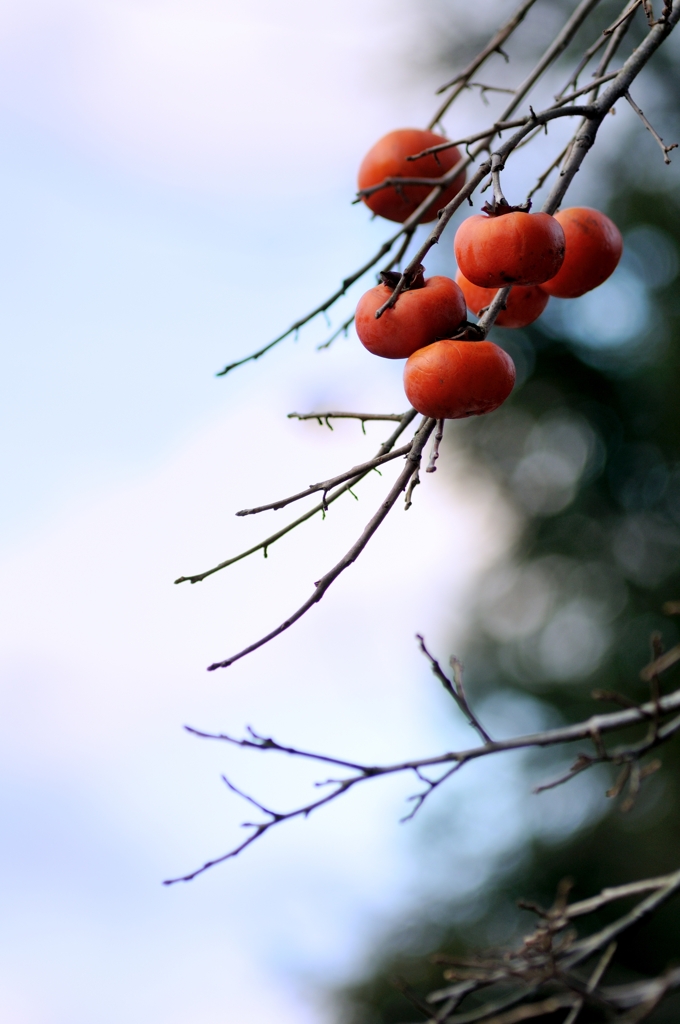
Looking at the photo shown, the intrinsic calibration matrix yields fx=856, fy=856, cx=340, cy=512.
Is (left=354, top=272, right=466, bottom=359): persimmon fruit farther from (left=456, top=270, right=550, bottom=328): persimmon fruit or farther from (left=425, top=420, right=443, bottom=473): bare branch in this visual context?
(left=456, top=270, right=550, bottom=328): persimmon fruit

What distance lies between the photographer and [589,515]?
7895 millimetres

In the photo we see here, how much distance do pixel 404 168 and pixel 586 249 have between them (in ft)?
1.63

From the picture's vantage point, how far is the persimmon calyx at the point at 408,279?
113cm

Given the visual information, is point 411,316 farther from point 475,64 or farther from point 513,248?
point 475,64

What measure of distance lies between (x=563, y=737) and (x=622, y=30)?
4.52 ft

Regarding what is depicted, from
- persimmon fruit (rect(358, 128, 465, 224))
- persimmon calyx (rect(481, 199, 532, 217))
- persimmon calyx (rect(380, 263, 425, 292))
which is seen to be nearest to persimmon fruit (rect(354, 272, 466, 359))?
persimmon calyx (rect(380, 263, 425, 292))

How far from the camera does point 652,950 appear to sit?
6094 millimetres

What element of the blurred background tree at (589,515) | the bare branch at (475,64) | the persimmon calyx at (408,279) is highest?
the blurred background tree at (589,515)

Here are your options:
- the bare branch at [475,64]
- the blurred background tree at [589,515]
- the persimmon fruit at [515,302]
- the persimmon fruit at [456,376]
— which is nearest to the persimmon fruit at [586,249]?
the persimmon fruit at [515,302]

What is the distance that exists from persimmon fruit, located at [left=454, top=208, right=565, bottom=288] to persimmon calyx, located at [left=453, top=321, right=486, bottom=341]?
0.21ft

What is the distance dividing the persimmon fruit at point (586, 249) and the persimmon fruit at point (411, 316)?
30cm

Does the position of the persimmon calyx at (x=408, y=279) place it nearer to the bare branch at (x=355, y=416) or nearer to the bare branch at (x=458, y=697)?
the bare branch at (x=355, y=416)

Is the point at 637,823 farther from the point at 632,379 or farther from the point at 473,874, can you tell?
the point at 632,379

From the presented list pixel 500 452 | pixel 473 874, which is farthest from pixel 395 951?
pixel 500 452
